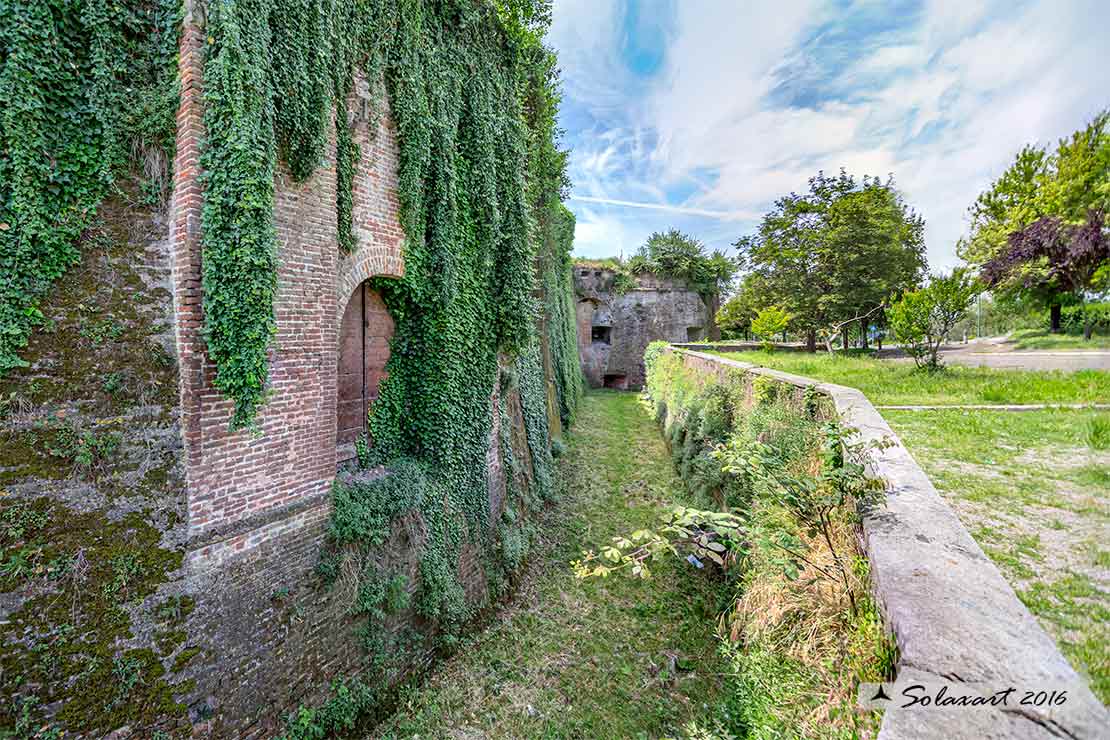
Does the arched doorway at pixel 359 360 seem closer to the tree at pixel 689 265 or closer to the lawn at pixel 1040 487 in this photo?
the lawn at pixel 1040 487

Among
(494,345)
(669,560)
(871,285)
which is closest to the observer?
(494,345)

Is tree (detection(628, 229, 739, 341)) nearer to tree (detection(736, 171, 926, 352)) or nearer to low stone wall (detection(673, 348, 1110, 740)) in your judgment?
tree (detection(736, 171, 926, 352))

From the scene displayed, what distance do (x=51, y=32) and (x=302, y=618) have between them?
16.3 feet

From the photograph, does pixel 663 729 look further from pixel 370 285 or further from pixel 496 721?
pixel 370 285

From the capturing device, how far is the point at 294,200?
404 centimetres

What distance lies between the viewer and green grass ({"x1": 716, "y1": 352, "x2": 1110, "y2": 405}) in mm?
5668

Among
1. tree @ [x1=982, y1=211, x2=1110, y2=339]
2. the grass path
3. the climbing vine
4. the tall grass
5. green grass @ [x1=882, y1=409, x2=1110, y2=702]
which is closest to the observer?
green grass @ [x1=882, y1=409, x2=1110, y2=702]

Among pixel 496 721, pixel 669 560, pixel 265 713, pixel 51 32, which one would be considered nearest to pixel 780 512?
pixel 496 721

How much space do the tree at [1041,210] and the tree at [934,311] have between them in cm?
1116

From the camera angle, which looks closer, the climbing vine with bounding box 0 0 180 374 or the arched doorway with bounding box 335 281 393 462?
the climbing vine with bounding box 0 0 180 374

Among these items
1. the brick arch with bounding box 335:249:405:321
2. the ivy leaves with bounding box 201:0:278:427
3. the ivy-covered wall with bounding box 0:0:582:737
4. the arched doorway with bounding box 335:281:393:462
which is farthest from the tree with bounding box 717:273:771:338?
the ivy leaves with bounding box 201:0:278:427

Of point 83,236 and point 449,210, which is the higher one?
point 449,210

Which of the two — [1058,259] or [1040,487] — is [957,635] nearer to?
[1040,487]

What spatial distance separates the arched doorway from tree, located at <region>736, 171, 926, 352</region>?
664 inches
